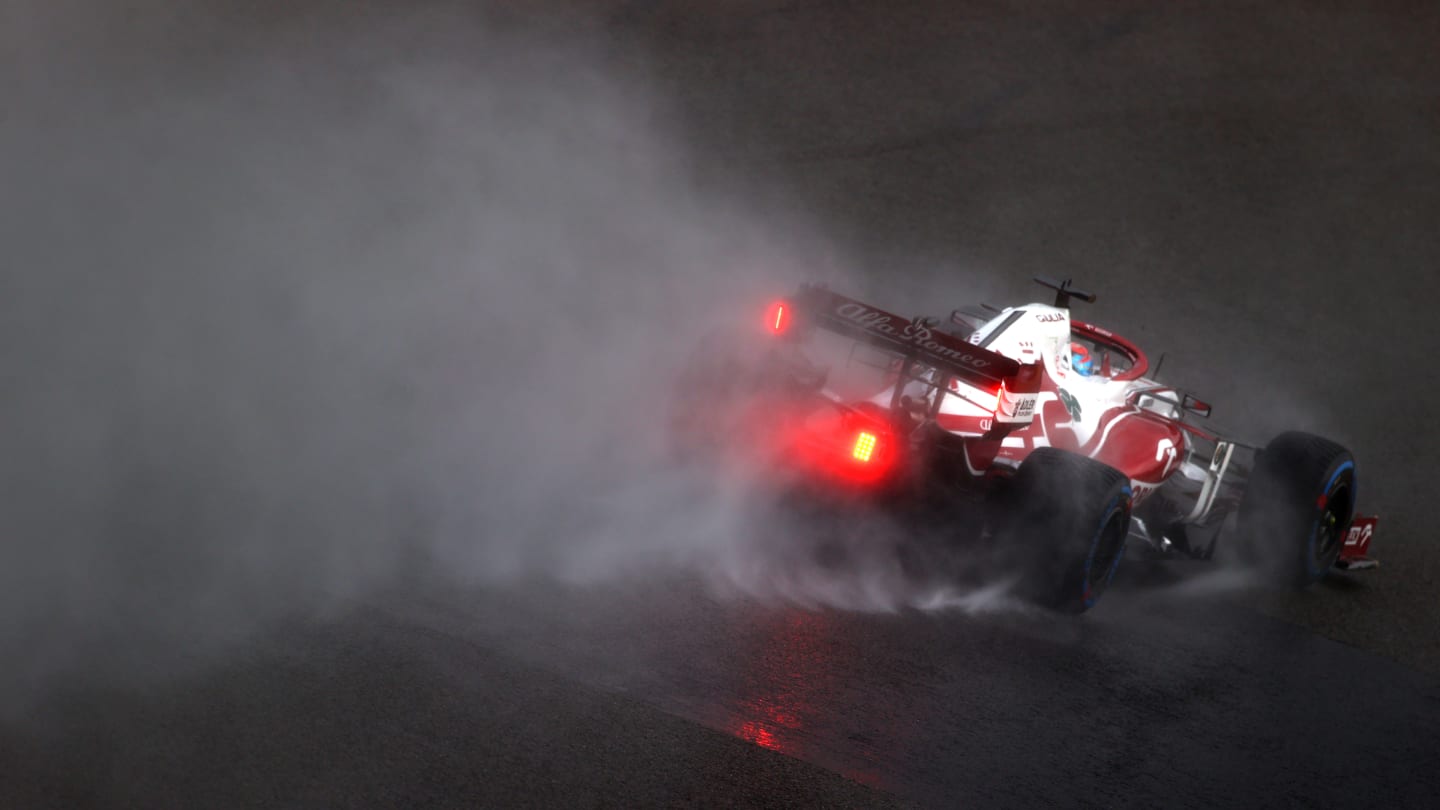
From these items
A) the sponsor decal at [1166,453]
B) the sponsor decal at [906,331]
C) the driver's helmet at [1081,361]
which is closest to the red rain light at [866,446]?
the sponsor decal at [906,331]

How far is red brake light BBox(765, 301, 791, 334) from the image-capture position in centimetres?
581

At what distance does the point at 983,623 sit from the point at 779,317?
1.67m

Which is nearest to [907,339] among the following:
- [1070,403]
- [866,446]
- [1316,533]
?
[866,446]

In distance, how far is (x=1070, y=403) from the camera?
706 centimetres

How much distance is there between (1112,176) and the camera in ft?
42.6

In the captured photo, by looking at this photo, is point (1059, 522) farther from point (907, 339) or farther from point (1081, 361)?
point (1081, 361)

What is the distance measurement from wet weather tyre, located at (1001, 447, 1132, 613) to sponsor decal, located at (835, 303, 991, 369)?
1.96 ft

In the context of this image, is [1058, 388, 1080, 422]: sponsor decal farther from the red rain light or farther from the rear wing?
the red rain light

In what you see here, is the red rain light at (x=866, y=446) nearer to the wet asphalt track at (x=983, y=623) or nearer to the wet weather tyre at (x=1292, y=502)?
the wet asphalt track at (x=983, y=623)

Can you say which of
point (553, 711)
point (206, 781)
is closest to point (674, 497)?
point (553, 711)

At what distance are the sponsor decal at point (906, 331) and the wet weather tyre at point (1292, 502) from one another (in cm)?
233

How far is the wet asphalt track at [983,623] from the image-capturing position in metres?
4.16

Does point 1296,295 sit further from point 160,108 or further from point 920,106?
point 160,108

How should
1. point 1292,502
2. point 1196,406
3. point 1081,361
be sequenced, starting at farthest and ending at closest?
point 1081,361
point 1196,406
point 1292,502
